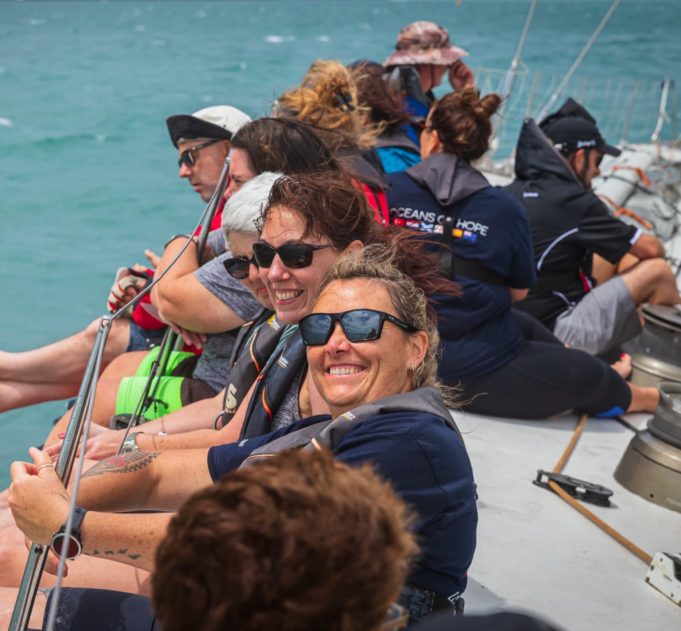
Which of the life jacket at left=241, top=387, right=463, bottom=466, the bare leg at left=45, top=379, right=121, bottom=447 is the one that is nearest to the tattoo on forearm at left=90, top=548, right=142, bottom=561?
the life jacket at left=241, top=387, right=463, bottom=466

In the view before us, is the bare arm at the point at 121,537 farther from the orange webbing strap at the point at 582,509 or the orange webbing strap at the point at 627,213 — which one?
the orange webbing strap at the point at 627,213

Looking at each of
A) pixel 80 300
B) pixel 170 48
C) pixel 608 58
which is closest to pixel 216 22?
pixel 170 48

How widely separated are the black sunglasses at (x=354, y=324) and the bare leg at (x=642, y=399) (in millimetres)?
2382

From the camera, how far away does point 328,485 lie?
104 cm

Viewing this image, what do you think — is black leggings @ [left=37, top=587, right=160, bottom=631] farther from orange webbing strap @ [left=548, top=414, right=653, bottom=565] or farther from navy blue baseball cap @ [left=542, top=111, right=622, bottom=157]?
navy blue baseball cap @ [left=542, top=111, right=622, bottom=157]

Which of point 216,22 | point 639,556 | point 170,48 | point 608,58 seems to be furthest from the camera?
point 216,22

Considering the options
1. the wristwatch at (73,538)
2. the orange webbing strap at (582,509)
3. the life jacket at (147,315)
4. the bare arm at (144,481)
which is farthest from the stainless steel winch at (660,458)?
the wristwatch at (73,538)

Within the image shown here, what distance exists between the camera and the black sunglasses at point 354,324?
2.10 m

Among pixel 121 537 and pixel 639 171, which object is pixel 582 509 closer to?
pixel 121 537

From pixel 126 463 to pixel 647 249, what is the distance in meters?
3.23

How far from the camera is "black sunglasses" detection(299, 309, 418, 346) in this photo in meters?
2.10

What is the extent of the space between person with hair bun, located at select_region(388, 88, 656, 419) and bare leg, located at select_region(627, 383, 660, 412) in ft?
0.50

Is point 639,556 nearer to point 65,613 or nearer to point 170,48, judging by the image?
point 65,613

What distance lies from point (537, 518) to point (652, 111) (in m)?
17.1
